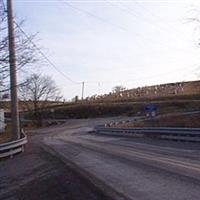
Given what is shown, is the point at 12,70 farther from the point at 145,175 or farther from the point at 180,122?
the point at 180,122

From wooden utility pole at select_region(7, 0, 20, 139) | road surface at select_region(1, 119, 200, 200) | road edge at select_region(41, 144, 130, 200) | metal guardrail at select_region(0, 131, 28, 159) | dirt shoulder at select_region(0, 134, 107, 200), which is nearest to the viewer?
road edge at select_region(41, 144, 130, 200)

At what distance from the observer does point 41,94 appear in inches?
3952

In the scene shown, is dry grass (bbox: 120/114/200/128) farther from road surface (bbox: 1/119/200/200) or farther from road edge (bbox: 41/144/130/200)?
road edge (bbox: 41/144/130/200)

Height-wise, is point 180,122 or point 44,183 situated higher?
point 180,122

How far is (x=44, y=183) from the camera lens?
46.0 feet

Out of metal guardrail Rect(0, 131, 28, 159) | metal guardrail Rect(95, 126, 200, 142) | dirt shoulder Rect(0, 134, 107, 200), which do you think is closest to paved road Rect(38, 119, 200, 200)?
dirt shoulder Rect(0, 134, 107, 200)

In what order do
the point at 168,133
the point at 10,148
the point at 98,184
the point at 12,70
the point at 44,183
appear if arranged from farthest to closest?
1. the point at 168,133
2. the point at 12,70
3. the point at 10,148
4. the point at 44,183
5. the point at 98,184

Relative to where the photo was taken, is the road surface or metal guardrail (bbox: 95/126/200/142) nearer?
the road surface

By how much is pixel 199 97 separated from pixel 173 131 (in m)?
66.6

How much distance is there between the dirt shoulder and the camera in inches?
468

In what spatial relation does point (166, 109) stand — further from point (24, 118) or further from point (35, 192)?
point (35, 192)

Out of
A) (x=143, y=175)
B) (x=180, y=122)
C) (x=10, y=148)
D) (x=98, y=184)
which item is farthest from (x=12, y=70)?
(x=180, y=122)

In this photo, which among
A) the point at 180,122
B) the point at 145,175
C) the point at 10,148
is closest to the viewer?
the point at 145,175

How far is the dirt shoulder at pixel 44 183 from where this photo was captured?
11.9 metres
